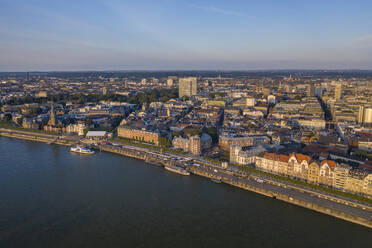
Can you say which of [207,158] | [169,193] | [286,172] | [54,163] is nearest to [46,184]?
[54,163]

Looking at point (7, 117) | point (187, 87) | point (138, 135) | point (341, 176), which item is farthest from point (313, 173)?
point (187, 87)

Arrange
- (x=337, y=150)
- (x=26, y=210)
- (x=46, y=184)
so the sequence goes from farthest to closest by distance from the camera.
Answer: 1. (x=337, y=150)
2. (x=46, y=184)
3. (x=26, y=210)

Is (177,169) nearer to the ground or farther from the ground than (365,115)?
nearer to the ground

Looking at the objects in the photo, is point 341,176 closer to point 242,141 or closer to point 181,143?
point 242,141

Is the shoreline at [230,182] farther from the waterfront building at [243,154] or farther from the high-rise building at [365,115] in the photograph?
the high-rise building at [365,115]

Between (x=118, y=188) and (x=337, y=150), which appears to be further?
(x=337, y=150)

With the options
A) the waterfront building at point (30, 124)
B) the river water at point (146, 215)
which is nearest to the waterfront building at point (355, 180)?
the river water at point (146, 215)

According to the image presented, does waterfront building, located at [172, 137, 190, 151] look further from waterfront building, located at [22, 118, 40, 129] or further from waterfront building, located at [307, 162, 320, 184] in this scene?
waterfront building, located at [22, 118, 40, 129]

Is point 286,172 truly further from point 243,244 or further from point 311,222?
point 243,244
